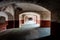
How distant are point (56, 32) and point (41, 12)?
539 cm

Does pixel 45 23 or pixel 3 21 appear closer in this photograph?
pixel 45 23

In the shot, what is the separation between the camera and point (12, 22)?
10.2 meters

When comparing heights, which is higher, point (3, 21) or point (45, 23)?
point (3, 21)

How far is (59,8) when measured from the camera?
522 cm

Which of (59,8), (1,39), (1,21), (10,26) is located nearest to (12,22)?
(10,26)

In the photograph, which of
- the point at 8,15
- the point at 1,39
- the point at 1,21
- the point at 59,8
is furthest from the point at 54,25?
the point at 1,21

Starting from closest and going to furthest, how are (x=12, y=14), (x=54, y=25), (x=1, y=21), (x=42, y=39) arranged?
(x=42, y=39) → (x=54, y=25) → (x=12, y=14) → (x=1, y=21)

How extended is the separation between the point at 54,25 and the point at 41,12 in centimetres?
500

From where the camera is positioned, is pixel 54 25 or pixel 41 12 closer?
pixel 54 25

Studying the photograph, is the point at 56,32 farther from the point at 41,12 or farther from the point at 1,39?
the point at 41,12

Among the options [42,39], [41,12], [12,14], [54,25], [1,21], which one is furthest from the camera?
[1,21]

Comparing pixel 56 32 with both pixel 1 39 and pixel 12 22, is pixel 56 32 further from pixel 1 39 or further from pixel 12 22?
pixel 12 22

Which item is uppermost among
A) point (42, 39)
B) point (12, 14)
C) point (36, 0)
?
point (36, 0)

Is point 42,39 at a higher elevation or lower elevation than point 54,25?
lower
